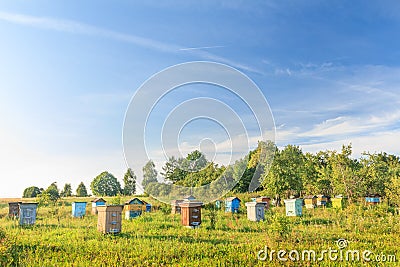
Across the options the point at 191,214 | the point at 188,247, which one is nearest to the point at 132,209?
the point at 191,214

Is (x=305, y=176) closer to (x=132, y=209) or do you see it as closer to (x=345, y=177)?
(x=345, y=177)

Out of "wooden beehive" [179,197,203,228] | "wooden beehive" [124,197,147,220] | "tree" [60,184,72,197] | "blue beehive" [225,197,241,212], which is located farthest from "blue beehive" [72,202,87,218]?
"tree" [60,184,72,197]

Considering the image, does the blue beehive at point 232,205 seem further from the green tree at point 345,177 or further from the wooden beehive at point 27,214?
the wooden beehive at point 27,214

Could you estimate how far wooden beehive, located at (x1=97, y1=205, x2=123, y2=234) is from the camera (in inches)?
468

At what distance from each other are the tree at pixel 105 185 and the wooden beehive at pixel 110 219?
168 ft

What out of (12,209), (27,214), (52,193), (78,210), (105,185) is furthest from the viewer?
(105,185)

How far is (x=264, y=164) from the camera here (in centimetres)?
3500

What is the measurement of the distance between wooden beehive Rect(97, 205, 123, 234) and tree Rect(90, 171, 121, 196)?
168 feet

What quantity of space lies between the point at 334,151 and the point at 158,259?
26368 mm

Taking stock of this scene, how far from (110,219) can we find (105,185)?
52259mm

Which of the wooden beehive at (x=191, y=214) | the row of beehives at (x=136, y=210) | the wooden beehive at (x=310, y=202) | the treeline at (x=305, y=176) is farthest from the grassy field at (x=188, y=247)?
the wooden beehive at (x=310, y=202)

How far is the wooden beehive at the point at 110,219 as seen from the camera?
1189 cm

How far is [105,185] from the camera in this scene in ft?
201

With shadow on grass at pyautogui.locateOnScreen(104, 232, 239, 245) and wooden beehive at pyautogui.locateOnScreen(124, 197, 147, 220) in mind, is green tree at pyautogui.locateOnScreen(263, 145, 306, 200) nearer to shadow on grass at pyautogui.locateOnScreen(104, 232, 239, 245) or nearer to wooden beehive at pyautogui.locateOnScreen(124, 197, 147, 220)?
wooden beehive at pyautogui.locateOnScreen(124, 197, 147, 220)
